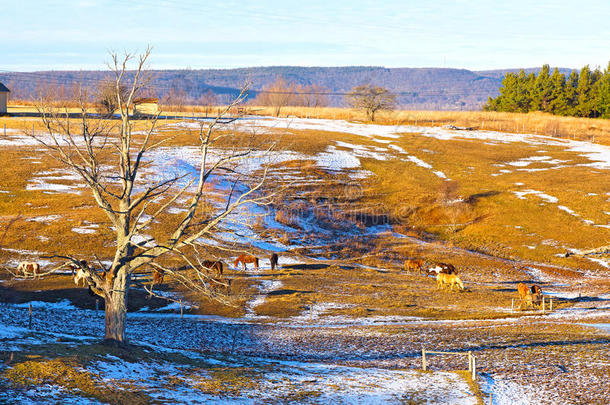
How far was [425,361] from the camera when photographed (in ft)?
74.4

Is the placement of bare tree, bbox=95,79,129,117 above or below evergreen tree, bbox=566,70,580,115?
below

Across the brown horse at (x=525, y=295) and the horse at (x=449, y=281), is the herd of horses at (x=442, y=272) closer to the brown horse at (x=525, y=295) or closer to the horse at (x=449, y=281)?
the horse at (x=449, y=281)

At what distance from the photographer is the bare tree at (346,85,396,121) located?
13750 cm

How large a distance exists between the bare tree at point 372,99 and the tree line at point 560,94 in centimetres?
3436

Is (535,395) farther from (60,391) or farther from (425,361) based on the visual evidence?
(60,391)

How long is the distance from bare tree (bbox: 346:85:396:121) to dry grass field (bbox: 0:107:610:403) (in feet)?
122

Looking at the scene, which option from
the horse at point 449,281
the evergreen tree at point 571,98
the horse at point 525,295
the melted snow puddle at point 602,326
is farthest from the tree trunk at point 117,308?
the evergreen tree at point 571,98

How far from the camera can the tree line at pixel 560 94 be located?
13625cm

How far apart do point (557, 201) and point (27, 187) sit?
58.0 m

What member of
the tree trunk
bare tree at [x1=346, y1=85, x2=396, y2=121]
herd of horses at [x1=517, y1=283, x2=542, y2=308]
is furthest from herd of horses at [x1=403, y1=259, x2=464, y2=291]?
bare tree at [x1=346, y1=85, x2=396, y2=121]

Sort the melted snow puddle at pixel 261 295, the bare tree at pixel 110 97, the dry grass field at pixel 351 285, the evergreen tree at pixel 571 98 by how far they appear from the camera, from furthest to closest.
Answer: the evergreen tree at pixel 571 98, the melted snow puddle at pixel 261 295, the bare tree at pixel 110 97, the dry grass field at pixel 351 285

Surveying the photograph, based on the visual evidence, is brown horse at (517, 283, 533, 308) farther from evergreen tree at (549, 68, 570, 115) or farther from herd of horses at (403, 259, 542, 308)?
evergreen tree at (549, 68, 570, 115)

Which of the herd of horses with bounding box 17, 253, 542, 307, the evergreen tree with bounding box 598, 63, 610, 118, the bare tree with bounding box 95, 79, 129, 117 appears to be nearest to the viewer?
the bare tree with bounding box 95, 79, 129, 117

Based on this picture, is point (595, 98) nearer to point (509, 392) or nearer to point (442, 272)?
point (442, 272)
